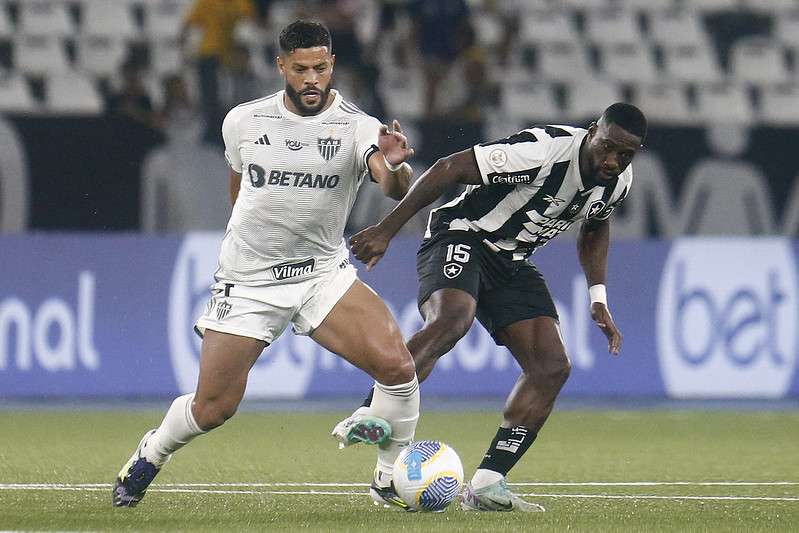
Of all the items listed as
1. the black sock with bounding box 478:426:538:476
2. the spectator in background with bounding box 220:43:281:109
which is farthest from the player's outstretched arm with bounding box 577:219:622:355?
the spectator in background with bounding box 220:43:281:109

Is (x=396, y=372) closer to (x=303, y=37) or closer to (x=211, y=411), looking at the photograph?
(x=211, y=411)

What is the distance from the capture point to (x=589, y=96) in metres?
13.8

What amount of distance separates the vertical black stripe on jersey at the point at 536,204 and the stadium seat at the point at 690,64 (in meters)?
9.25

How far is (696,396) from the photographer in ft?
35.3

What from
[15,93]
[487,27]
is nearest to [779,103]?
[487,27]

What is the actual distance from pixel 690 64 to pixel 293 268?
413 inches

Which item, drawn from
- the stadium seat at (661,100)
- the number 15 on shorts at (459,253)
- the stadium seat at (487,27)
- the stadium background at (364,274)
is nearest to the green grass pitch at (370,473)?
the stadium background at (364,274)

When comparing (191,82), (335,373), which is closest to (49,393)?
(335,373)

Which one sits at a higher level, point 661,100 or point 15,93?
point 661,100

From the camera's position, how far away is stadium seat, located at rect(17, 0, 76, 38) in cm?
1338

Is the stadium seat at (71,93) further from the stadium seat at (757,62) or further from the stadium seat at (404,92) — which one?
the stadium seat at (757,62)

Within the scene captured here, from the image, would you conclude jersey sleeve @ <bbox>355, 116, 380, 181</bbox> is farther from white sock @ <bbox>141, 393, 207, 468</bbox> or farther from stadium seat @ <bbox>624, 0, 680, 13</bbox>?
stadium seat @ <bbox>624, 0, 680, 13</bbox>

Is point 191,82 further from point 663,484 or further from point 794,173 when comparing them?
point 663,484

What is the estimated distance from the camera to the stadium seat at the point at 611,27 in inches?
592
